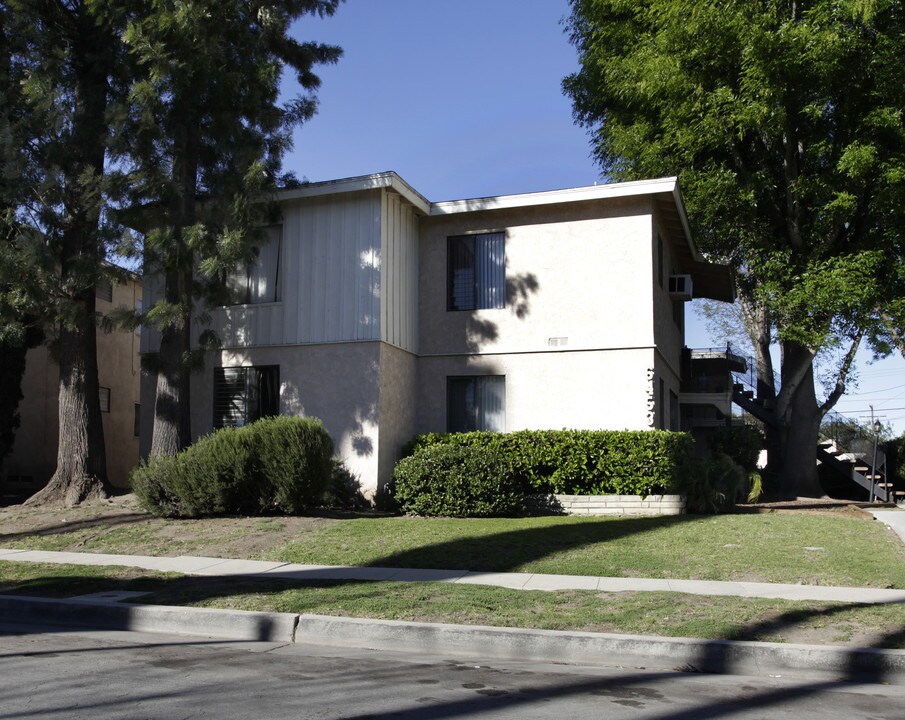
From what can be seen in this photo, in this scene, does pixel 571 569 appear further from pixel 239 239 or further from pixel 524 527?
pixel 239 239

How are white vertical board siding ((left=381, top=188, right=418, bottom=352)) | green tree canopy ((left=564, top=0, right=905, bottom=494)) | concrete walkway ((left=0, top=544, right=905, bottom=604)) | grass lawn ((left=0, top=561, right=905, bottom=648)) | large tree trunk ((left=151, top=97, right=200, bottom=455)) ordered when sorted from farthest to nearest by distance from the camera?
green tree canopy ((left=564, top=0, right=905, bottom=494)), white vertical board siding ((left=381, top=188, right=418, bottom=352)), large tree trunk ((left=151, top=97, right=200, bottom=455)), concrete walkway ((left=0, top=544, right=905, bottom=604)), grass lawn ((left=0, top=561, right=905, bottom=648))

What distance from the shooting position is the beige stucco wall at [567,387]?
1591 centimetres

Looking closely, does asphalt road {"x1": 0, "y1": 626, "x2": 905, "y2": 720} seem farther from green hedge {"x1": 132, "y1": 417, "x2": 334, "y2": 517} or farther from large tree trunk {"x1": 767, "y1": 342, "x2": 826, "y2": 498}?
large tree trunk {"x1": 767, "y1": 342, "x2": 826, "y2": 498}

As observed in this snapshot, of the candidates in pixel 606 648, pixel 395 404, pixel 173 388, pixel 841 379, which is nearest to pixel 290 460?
pixel 173 388

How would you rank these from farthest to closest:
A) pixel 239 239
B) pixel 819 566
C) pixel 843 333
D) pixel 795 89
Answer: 1. pixel 843 333
2. pixel 795 89
3. pixel 239 239
4. pixel 819 566

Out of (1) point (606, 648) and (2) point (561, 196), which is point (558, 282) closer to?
(2) point (561, 196)

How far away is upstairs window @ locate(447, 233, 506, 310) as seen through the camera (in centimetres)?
1712

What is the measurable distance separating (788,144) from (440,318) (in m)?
9.61

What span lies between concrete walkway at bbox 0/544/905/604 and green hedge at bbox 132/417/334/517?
6.95ft

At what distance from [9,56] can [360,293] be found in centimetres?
792

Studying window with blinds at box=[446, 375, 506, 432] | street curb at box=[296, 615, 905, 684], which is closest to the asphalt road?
street curb at box=[296, 615, 905, 684]

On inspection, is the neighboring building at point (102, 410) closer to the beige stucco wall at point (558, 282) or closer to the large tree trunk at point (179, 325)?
the large tree trunk at point (179, 325)

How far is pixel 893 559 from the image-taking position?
10.2m

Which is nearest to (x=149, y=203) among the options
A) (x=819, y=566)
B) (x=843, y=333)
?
(x=819, y=566)
